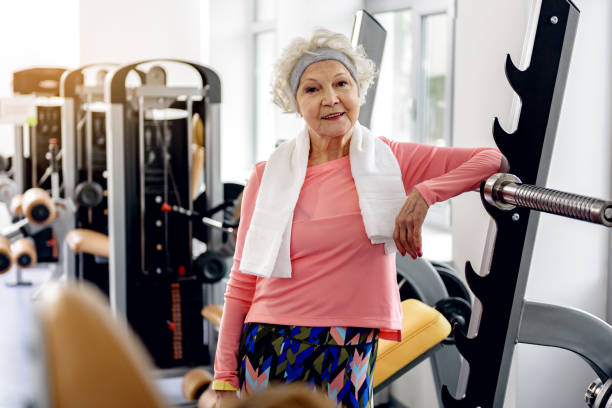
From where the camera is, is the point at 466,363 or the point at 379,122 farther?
the point at 379,122

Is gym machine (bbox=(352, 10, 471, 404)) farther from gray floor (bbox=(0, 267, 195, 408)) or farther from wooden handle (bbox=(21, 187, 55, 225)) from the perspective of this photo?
wooden handle (bbox=(21, 187, 55, 225))

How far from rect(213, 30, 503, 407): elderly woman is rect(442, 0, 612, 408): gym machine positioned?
0.14 metres

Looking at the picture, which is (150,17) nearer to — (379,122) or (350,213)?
(379,122)

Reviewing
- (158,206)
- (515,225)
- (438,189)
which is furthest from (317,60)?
(158,206)

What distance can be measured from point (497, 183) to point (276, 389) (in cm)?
112

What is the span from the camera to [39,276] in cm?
687

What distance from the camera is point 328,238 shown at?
1597 millimetres

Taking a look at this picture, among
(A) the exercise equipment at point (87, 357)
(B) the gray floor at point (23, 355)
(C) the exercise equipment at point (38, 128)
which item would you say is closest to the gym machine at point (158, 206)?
(B) the gray floor at point (23, 355)

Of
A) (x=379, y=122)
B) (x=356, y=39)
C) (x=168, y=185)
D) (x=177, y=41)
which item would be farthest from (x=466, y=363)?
(x=177, y=41)

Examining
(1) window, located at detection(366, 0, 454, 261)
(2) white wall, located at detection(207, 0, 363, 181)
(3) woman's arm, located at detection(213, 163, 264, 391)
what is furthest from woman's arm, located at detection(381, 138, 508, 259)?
(2) white wall, located at detection(207, 0, 363, 181)

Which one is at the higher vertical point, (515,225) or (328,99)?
(328,99)

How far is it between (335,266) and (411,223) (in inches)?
8.3

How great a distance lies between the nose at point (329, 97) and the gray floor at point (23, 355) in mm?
742

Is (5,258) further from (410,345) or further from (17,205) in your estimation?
(410,345)
